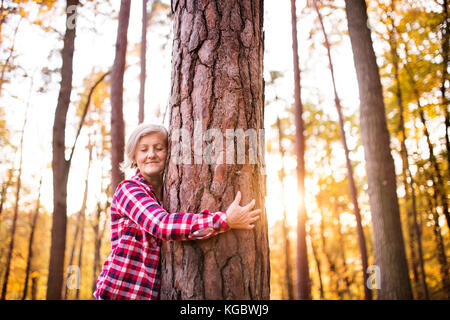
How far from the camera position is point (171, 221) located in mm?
1614

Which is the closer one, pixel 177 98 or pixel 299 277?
pixel 177 98

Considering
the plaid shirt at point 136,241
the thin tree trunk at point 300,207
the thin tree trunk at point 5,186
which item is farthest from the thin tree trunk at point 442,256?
the thin tree trunk at point 5,186

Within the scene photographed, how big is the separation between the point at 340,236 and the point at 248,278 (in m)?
16.6

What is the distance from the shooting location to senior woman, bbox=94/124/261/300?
5.20ft

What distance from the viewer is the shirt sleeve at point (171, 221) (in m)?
1.56

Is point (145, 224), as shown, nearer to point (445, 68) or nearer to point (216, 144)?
point (216, 144)

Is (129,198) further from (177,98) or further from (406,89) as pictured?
(406,89)

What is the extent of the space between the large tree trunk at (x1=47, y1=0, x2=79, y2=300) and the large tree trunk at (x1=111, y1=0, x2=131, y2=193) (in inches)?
42.2

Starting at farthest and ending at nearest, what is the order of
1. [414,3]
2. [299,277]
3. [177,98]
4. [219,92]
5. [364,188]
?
[364,188] → [299,277] → [414,3] → [177,98] → [219,92]

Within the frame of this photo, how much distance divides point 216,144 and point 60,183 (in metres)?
5.91

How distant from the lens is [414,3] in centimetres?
777

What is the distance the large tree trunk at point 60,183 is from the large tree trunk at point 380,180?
21.4 ft

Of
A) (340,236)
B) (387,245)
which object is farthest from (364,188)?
(387,245)
